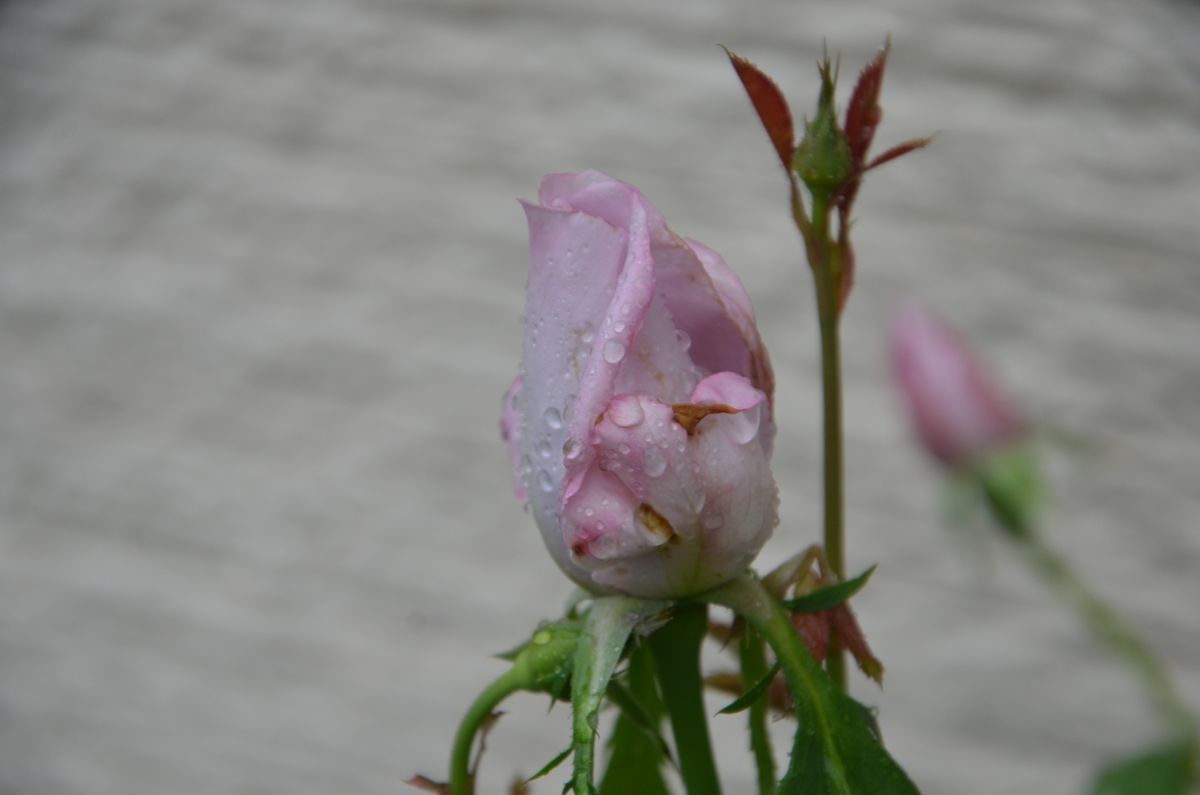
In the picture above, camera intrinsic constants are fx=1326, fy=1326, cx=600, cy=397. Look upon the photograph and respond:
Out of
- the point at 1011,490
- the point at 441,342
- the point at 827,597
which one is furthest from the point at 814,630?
the point at 441,342

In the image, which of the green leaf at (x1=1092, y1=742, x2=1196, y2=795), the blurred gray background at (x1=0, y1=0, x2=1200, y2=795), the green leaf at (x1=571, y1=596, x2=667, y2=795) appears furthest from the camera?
the blurred gray background at (x1=0, y1=0, x2=1200, y2=795)

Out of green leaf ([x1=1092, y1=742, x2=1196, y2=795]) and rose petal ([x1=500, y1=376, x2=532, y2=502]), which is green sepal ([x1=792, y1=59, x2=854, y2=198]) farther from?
green leaf ([x1=1092, y1=742, x2=1196, y2=795])

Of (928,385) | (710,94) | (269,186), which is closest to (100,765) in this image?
(269,186)

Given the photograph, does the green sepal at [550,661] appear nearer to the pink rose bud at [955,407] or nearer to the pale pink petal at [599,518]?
the pale pink petal at [599,518]

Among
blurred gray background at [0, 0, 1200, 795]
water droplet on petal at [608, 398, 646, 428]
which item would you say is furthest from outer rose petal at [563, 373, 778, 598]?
blurred gray background at [0, 0, 1200, 795]

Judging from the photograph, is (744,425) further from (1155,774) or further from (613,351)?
(1155,774)

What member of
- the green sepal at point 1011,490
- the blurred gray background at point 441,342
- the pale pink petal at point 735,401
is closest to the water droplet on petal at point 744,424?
the pale pink petal at point 735,401
